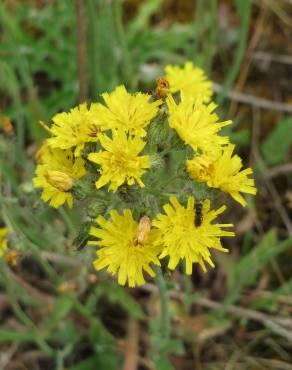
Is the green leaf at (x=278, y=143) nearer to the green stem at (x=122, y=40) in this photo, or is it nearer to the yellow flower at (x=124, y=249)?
the green stem at (x=122, y=40)

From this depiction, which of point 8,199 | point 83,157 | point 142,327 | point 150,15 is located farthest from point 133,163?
point 150,15

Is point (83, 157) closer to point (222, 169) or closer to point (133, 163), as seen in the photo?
point (133, 163)

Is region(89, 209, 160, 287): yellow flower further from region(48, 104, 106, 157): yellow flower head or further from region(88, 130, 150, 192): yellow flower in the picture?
region(48, 104, 106, 157): yellow flower head

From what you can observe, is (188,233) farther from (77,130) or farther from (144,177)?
(77,130)

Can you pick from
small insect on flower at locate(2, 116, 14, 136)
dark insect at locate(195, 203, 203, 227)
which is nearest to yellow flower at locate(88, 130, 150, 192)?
dark insect at locate(195, 203, 203, 227)

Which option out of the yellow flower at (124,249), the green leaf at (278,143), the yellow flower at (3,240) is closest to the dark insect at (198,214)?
the yellow flower at (124,249)

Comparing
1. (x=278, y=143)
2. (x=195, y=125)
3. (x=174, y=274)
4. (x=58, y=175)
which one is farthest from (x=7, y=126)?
(x=278, y=143)
